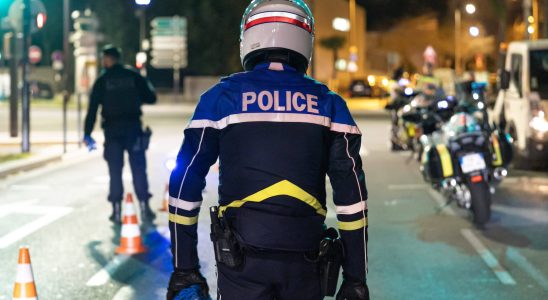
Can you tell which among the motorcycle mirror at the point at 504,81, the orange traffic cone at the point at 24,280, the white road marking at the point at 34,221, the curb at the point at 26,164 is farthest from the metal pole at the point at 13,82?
the orange traffic cone at the point at 24,280

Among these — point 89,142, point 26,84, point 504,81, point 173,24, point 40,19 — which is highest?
point 173,24

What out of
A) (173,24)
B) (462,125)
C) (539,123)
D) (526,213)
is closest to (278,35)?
(462,125)

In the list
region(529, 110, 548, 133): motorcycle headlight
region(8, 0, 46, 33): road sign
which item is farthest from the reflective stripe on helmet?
region(8, 0, 46, 33): road sign

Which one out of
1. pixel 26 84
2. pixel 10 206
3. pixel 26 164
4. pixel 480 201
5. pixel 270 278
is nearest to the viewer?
pixel 270 278

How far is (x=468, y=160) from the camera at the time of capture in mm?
9445

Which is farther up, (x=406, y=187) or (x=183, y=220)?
(x=183, y=220)

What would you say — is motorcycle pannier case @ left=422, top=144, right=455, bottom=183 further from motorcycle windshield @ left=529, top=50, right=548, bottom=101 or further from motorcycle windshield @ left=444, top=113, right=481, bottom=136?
motorcycle windshield @ left=529, top=50, right=548, bottom=101

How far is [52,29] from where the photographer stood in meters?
79.3

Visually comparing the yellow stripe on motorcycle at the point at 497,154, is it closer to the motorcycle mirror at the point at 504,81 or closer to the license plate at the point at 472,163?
the license plate at the point at 472,163

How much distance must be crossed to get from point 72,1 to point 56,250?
2327 inches

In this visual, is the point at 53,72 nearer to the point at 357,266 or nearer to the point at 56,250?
the point at 56,250

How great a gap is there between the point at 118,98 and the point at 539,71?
Result: 8104 millimetres

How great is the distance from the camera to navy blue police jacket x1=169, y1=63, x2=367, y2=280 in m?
3.38

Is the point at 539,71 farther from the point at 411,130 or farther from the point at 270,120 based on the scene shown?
the point at 270,120
